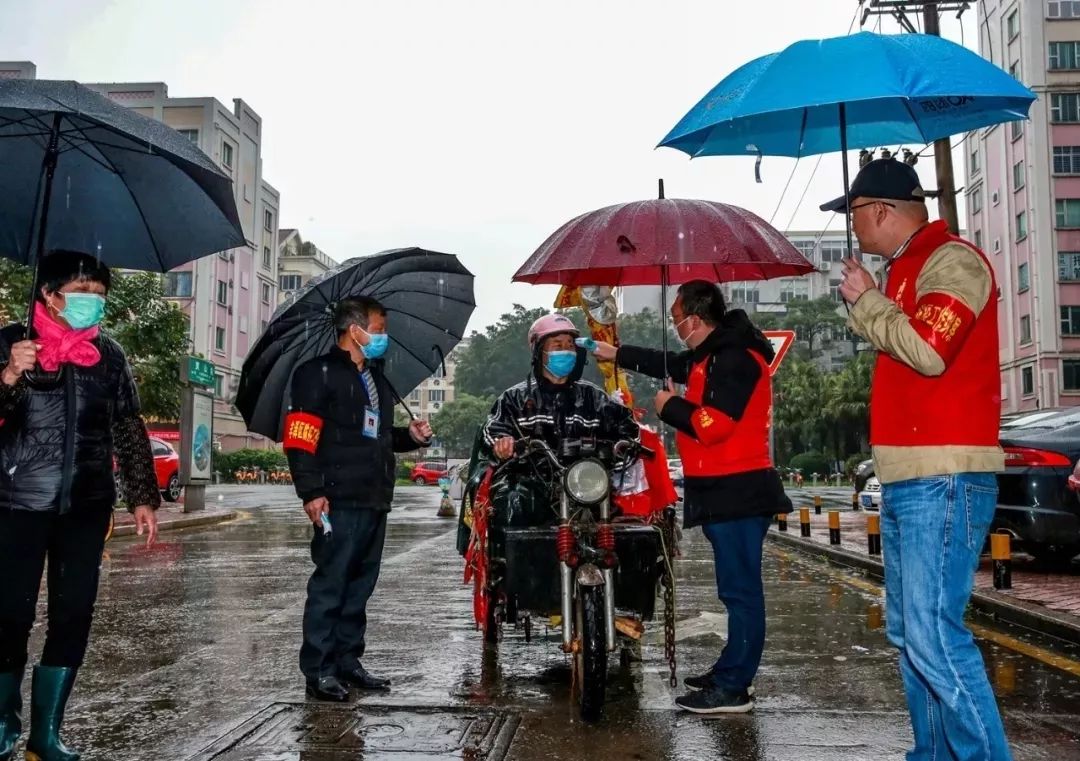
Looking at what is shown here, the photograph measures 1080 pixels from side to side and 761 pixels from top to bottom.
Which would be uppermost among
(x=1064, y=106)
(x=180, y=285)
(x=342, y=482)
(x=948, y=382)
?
(x=1064, y=106)

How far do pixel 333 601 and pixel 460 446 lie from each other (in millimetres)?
82123

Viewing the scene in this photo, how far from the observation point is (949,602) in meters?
3.14

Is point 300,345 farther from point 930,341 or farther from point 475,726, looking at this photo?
point 930,341

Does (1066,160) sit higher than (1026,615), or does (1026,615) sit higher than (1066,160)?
(1066,160)

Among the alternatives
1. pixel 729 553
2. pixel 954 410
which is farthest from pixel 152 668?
pixel 954 410

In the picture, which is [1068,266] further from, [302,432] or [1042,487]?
[302,432]

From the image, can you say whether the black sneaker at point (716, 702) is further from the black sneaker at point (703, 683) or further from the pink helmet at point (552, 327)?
the pink helmet at point (552, 327)

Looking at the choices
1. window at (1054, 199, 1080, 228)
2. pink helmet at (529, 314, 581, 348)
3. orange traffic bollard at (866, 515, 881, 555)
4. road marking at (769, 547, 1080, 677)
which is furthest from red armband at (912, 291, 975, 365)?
window at (1054, 199, 1080, 228)

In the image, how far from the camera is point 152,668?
5.73 m

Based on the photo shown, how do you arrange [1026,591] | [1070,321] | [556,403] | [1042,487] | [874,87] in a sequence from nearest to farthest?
[874,87] → [556,403] → [1026,591] → [1042,487] → [1070,321]

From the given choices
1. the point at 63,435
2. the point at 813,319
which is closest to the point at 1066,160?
the point at 813,319

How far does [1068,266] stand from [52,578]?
4464 centimetres

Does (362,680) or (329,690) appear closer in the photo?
(329,690)

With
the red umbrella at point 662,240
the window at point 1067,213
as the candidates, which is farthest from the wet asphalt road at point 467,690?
the window at point 1067,213
